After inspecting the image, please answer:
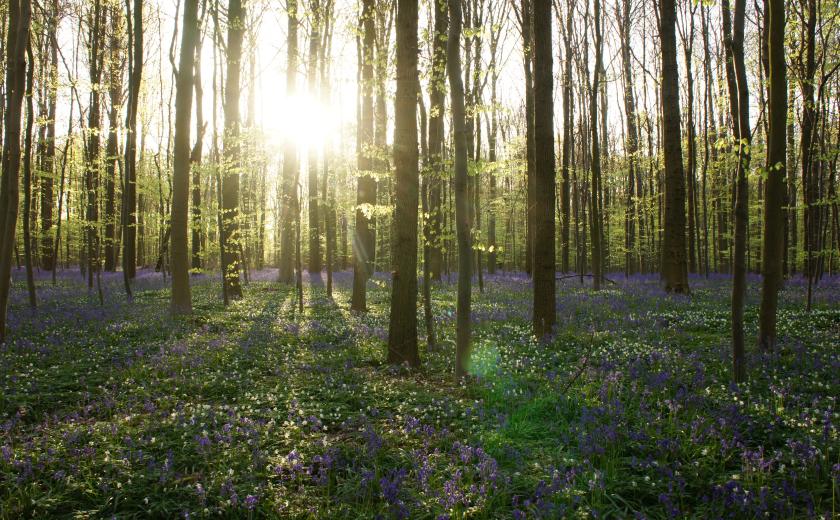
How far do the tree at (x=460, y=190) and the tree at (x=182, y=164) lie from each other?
9.75 m

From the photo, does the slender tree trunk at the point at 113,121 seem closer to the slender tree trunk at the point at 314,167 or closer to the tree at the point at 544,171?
the slender tree trunk at the point at 314,167

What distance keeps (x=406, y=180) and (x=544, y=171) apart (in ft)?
12.2

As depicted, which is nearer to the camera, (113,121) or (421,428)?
(421,428)

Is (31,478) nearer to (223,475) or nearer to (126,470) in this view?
(126,470)

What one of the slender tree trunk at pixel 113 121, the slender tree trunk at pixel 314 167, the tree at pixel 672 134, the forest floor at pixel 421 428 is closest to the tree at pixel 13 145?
the forest floor at pixel 421 428

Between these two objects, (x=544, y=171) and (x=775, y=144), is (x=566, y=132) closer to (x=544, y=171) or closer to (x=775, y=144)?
(x=544, y=171)

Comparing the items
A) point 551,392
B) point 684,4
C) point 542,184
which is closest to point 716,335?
point 542,184

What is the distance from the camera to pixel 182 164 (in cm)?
1361

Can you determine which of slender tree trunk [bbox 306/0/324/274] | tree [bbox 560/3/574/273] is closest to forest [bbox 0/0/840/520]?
slender tree trunk [bbox 306/0/324/274]

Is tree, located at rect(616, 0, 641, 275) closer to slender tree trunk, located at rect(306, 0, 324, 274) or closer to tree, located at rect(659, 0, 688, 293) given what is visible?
tree, located at rect(659, 0, 688, 293)

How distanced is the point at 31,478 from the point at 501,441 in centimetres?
446

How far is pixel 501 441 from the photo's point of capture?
16.2 ft

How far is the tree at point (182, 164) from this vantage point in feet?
43.9

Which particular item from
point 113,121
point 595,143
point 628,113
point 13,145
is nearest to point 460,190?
point 13,145
